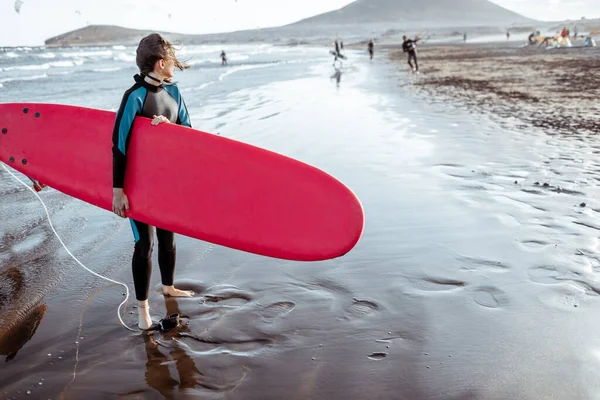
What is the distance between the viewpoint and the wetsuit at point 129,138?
8.47ft

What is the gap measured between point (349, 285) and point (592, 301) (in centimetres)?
140

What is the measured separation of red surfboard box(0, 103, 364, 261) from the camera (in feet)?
9.20

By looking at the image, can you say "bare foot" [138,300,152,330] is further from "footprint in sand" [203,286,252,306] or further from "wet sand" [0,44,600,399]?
"footprint in sand" [203,286,252,306]

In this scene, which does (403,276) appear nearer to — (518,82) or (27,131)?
(27,131)

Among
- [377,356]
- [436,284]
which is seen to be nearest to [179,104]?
[377,356]

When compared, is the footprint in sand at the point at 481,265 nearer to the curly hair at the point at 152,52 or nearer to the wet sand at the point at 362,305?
the wet sand at the point at 362,305

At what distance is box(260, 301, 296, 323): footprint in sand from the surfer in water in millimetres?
656

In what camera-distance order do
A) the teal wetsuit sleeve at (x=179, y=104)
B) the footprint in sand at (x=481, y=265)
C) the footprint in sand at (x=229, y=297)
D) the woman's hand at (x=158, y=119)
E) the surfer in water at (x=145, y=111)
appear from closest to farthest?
the surfer in water at (x=145, y=111) < the woman's hand at (x=158, y=119) < the teal wetsuit sleeve at (x=179, y=104) < the footprint in sand at (x=229, y=297) < the footprint in sand at (x=481, y=265)

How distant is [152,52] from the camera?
2.52m

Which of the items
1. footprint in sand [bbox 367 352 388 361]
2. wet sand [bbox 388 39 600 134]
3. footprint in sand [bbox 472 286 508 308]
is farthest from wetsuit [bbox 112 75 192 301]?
wet sand [bbox 388 39 600 134]

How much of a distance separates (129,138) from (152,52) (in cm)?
47

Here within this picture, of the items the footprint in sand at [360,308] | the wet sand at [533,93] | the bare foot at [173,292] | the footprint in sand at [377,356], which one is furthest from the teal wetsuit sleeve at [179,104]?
the wet sand at [533,93]

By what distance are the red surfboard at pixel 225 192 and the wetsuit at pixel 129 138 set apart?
10 cm

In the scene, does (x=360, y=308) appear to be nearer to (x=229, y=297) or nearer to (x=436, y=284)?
(x=436, y=284)
